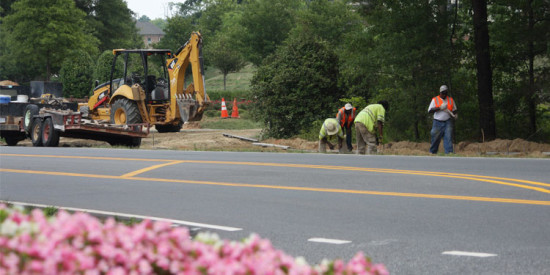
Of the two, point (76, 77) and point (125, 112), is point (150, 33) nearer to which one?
point (76, 77)

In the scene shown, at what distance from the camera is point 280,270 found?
3.04 metres

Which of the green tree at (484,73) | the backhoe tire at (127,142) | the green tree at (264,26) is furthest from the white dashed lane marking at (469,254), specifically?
the green tree at (264,26)

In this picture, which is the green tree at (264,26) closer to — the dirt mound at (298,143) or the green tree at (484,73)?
the dirt mound at (298,143)

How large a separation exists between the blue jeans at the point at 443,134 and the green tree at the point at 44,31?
2037 inches

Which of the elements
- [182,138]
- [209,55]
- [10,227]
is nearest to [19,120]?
[182,138]

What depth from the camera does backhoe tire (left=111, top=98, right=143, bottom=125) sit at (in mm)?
27156

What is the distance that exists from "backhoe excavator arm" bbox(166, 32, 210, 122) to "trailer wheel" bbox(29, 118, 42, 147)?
188 inches

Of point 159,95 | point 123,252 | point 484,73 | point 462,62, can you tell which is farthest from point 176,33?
point 123,252

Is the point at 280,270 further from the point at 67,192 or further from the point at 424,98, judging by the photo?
the point at 424,98

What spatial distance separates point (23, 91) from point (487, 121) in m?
16.0

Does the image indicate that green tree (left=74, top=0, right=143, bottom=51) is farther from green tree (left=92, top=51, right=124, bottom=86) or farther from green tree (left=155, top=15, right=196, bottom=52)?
green tree (left=92, top=51, right=124, bottom=86)

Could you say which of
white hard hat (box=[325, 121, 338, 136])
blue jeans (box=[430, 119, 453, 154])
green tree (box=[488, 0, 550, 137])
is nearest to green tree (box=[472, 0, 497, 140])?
green tree (box=[488, 0, 550, 137])

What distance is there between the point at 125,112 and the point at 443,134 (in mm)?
12173

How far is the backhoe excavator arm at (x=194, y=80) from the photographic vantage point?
2748cm
